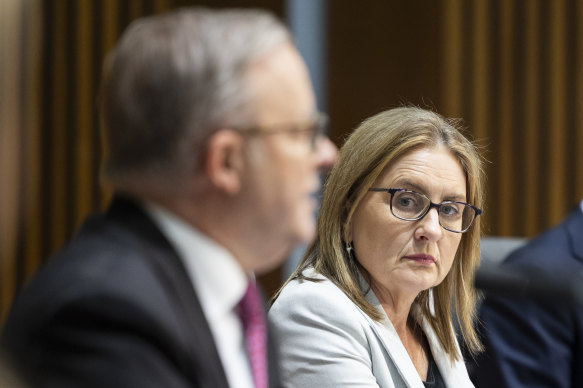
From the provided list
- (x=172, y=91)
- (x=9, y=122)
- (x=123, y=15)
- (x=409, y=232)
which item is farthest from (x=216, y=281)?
(x=123, y=15)

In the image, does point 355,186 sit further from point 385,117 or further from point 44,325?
point 44,325

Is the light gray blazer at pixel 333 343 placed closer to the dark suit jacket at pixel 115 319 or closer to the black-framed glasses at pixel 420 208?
the black-framed glasses at pixel 420 208

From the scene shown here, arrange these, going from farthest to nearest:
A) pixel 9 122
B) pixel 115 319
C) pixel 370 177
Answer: pixel 9 122
pixel 370 177
pixel 115 319

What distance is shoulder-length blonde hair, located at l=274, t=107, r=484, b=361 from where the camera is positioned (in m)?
1.95

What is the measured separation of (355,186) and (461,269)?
1.27ft

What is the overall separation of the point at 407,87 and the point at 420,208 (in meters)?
2.39

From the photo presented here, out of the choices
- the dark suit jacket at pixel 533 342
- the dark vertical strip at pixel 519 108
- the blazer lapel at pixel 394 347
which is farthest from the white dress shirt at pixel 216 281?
the dark vertical strip at pixel 519 108

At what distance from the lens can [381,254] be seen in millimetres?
1932

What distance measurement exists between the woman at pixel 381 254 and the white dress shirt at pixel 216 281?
2.46 feet

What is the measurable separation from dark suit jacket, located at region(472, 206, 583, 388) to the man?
1176mm

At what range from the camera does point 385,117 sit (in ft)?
6.57

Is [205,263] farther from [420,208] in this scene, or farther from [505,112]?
[505,112]

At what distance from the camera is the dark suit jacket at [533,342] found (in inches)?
82.7

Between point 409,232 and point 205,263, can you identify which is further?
point 409,232
